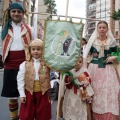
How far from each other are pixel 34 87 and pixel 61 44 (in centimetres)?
64

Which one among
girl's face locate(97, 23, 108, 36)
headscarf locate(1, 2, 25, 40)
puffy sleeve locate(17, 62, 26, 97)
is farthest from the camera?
girl's face locate(97, 23, 108, 36)

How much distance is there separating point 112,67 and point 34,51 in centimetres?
118

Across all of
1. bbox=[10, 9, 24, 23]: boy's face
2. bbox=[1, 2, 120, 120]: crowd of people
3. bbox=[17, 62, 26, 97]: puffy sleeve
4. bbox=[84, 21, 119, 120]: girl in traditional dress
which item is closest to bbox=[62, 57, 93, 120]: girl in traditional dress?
bbox=[1, 2, 120, 120]: crowd of people

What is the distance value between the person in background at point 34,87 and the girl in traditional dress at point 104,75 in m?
0.77

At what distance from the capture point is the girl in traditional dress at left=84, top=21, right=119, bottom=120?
386cm

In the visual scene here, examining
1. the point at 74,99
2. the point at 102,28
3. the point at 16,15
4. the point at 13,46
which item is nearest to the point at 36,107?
the point at 74,99

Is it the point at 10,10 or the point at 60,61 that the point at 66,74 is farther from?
the point at 10,10

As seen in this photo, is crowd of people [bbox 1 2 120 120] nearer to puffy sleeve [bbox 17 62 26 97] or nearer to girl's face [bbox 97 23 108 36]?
girl's face [bbox 97 23 108 36]

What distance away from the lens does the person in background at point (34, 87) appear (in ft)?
11.4

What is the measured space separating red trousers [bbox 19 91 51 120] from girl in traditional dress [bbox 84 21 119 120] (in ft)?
2.55

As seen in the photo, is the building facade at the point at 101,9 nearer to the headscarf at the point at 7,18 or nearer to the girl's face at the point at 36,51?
the headscarf at the point at 7,18

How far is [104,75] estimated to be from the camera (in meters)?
3.91

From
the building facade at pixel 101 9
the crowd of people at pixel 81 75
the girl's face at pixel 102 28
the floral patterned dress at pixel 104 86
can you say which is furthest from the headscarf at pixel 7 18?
the building facade at pixel 101 9

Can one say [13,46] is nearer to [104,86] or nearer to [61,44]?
[61,44]
